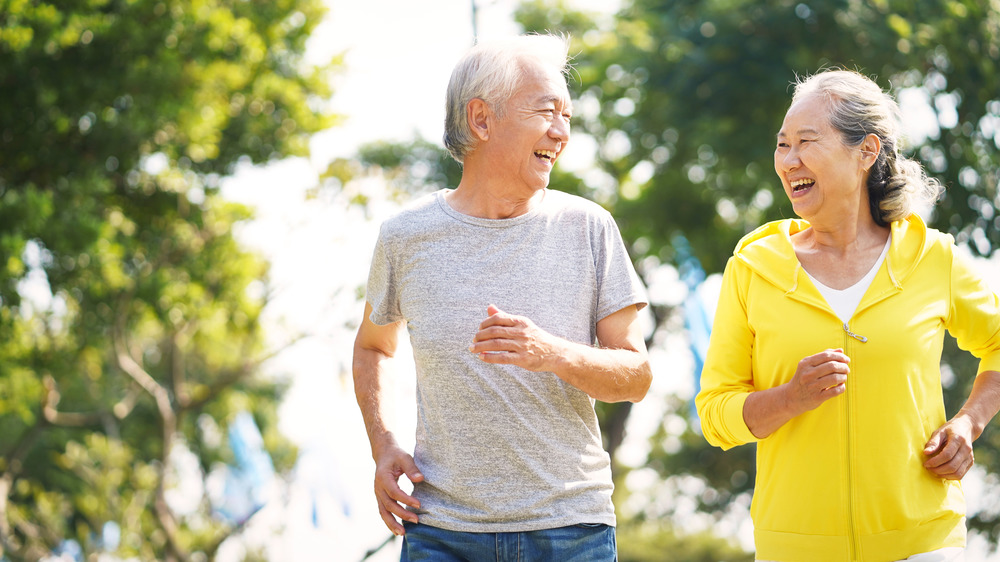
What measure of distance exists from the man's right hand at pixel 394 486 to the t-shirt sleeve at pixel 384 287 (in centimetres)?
37

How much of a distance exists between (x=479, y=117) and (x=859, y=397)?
1.22 metres

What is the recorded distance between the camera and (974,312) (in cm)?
266

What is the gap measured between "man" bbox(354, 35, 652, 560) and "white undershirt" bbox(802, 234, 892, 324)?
48 cm

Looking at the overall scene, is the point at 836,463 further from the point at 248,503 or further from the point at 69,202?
the point at 248,503

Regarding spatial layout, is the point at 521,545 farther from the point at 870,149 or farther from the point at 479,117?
the point at 870,149

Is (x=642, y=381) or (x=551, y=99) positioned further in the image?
(x=551, y=99)

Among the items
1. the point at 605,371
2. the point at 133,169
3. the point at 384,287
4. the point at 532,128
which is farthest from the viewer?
the point at 133,169

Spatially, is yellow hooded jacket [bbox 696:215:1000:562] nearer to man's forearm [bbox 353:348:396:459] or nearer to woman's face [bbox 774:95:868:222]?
woman's face [bbox 774:95:868:222]

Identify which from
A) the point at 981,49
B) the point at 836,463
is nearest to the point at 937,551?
the point at 836,463

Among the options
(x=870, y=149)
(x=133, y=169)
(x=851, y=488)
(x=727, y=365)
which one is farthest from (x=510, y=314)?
(x=133, y=169)

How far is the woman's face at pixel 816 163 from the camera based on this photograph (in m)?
2.69

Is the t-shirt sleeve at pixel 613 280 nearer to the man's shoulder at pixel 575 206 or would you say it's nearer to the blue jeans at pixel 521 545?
the man's shoulder at pixel 575 206

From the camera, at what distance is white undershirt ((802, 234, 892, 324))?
8.59 feet

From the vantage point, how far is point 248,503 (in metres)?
20.4
